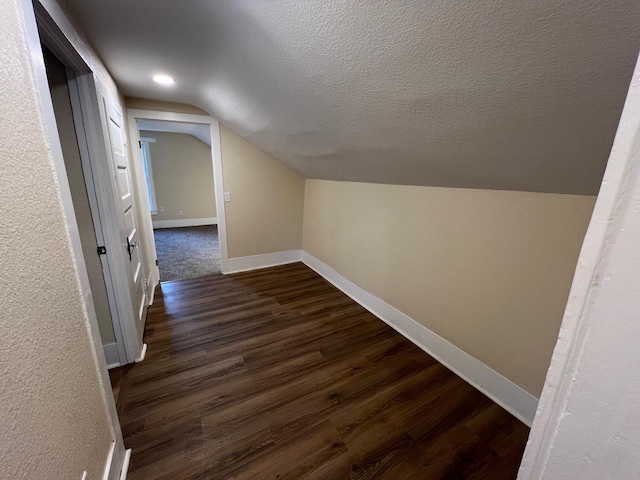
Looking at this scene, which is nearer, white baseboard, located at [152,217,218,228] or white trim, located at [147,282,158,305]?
white trim, located at [147,282,158,305]

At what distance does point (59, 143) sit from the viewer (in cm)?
83

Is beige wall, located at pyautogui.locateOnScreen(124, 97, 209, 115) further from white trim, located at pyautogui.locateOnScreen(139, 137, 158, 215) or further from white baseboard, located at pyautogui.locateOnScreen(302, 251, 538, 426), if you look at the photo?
white trim, located at pyautogui.locateOnScreen(139, 137, 158, 215)

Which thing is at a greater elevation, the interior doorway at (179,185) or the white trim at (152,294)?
the interior doorway at (179,185)

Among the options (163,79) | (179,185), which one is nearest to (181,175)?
(179,185)

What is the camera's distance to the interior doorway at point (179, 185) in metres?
4.84

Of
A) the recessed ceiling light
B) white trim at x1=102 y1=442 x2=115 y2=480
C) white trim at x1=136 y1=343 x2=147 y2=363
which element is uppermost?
the recessed ceiling light

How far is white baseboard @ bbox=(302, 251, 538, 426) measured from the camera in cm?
145

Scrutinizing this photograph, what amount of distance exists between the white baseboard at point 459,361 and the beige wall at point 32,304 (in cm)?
196

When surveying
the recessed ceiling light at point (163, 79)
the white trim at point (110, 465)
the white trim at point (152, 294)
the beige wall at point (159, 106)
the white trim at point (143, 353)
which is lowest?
the white trim at point (143, 353)

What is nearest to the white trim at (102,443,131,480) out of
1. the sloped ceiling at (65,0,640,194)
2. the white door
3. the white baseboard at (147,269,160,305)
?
the white door

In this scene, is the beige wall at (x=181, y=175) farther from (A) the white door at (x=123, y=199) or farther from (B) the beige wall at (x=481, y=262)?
(B) the beige wall at (x=481, y=262)

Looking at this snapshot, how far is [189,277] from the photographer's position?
3098mm

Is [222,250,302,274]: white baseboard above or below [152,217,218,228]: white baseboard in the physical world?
below

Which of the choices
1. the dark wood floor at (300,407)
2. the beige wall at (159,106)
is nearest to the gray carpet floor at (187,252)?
the dark wood floor at (300,407)
